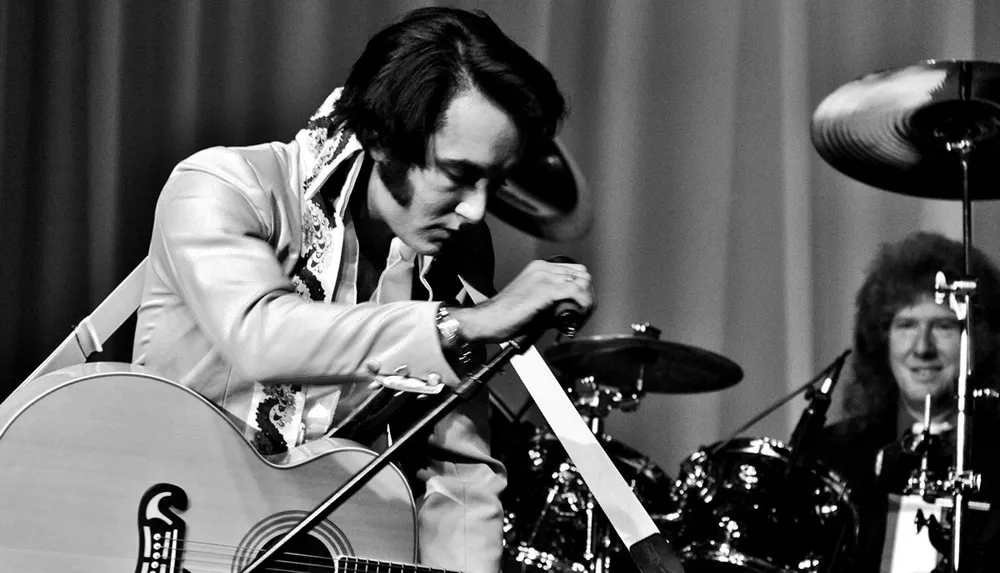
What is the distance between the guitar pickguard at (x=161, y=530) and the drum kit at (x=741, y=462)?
1.84 meters

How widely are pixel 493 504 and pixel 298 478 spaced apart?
0.46 metres

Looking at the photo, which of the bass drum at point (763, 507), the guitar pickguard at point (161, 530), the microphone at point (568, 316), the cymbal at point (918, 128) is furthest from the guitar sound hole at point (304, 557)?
the cymbal at point (918, 128)

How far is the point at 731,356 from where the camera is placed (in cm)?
395

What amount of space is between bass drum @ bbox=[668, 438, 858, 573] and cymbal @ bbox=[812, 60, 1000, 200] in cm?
94

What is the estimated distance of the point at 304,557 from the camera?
1.74 metres

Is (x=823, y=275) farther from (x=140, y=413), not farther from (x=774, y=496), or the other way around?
(x=140, y=413)

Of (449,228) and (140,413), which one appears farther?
(449,228)

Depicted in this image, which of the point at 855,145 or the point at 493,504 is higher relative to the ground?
the point at 855,145

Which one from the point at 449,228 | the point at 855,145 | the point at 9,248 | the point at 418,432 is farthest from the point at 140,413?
the point at 855,145

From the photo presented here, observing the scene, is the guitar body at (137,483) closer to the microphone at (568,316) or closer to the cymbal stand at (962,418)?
the microphone at (568,316)

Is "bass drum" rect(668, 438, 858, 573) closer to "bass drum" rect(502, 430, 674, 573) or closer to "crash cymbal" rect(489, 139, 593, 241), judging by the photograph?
"bass drum" rect(502, 430, 674, 573)

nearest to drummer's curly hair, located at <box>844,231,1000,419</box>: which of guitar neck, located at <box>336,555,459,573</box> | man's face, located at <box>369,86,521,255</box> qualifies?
man's face, located at <box>369,86,521,255</box>

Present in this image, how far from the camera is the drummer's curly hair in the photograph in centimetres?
393

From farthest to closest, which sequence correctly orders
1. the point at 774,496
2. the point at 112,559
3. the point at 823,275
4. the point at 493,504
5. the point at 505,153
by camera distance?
1. the point at 823,275
2. the point at 774,496
3. the point at 493,504
4. the point at 505,153
5. the point at 112,559
